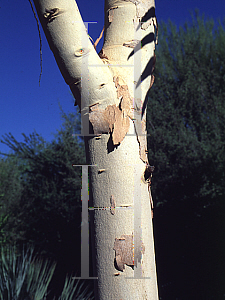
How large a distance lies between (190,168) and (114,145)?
4.70 metres

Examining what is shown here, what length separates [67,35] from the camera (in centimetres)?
67

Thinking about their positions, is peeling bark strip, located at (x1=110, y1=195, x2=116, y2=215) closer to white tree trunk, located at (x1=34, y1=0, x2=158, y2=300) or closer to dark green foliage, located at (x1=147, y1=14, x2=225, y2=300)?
white tree trunk, located at (x1=34, y1=0, x2=158, y2=300)

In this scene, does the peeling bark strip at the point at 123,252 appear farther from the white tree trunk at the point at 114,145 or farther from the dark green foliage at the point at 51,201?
the dark green foliage at the point at 51,201

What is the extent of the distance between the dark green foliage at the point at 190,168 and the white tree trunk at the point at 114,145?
14.8 ft

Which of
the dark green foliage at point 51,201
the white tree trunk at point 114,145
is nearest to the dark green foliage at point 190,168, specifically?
the dark green foliage at point 51,201

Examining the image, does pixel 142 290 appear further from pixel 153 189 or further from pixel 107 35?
pixel 153 189

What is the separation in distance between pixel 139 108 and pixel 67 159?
5480 millimetres

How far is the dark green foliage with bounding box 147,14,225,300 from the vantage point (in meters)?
4.85

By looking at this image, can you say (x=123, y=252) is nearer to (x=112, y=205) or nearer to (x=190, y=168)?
(x=112, y=205)

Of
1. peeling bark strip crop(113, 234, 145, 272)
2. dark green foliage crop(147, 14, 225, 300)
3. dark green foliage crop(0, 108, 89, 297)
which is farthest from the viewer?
dark green foliage crop(0, 108, 89, 297)

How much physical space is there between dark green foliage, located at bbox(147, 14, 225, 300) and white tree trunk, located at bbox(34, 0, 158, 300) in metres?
4.50

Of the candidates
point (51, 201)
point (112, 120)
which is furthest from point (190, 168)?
point (112, 120)

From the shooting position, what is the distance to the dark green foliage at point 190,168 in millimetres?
4848

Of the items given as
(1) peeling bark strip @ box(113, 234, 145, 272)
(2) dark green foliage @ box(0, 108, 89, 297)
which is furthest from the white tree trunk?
(2) dark green foliage @ box(0, 108, 89, 297)
